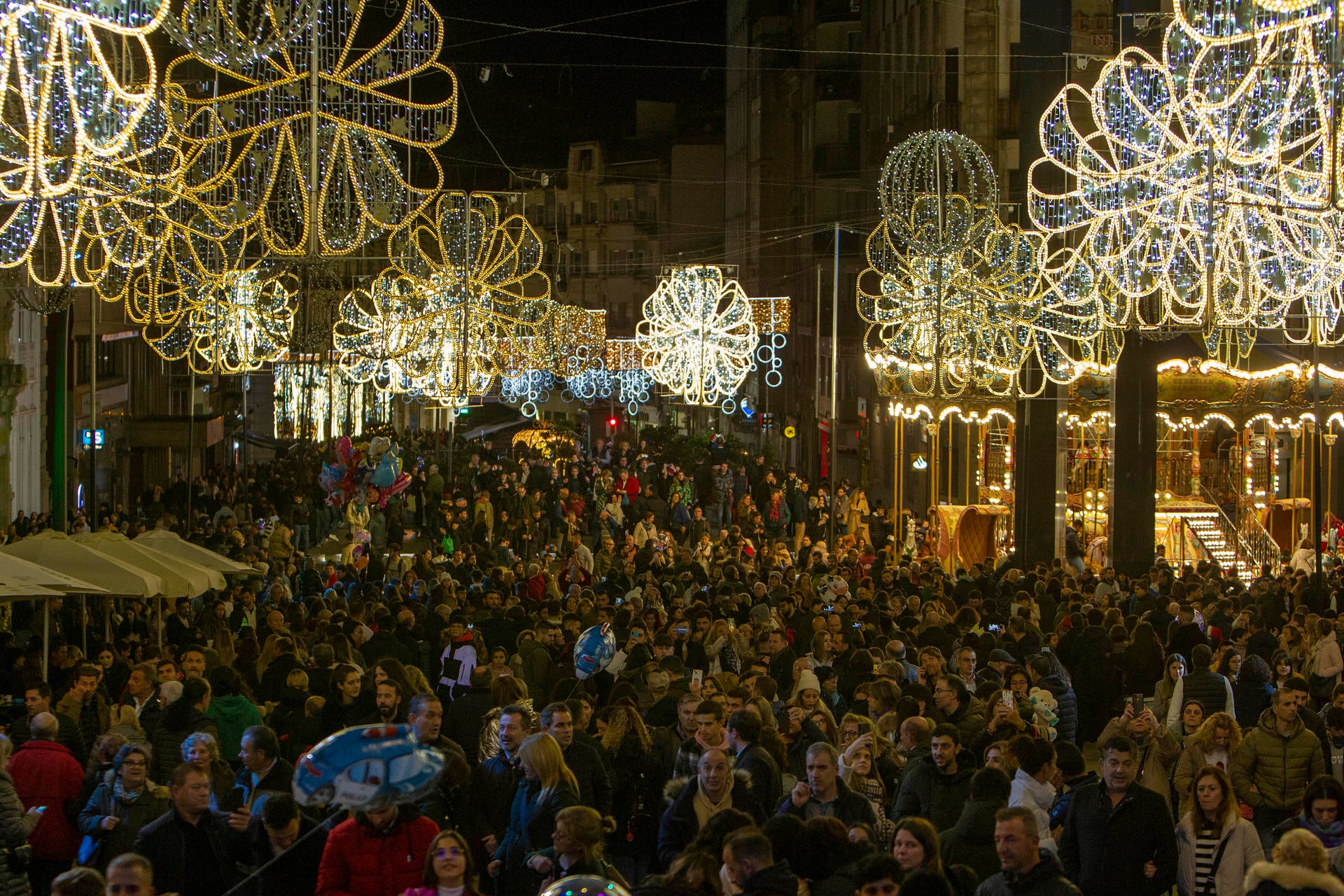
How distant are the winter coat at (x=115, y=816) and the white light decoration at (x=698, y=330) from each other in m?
19.9

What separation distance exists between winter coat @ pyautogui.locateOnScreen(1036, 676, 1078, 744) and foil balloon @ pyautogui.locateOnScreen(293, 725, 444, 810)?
6.04m

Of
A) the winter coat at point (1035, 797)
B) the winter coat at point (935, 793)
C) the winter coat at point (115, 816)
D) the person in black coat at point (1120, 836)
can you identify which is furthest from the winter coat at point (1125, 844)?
the winter coat at point (115, 816)

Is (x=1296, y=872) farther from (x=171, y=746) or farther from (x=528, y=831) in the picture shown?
(x=171, y=746)

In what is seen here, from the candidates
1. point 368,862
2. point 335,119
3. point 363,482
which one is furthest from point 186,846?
point 363,482

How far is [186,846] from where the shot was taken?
21.7ft

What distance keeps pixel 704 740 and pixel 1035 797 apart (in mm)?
1511

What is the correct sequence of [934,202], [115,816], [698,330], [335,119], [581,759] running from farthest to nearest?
[698,330] → [934,202] → [335,119] → [581,759] → [115,816]

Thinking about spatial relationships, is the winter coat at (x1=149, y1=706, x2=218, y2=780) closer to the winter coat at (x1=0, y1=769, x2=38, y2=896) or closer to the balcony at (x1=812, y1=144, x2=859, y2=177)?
the winter coat at (x1=0, y1=769, x2=38, y2=896)

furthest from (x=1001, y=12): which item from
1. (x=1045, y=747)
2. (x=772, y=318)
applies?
(x=1045, y=747)

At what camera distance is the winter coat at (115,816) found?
7.13 m

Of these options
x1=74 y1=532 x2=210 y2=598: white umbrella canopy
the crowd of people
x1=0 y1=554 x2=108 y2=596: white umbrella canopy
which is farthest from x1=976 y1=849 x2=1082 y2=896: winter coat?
x1=74 y1=532 x2=210 y2=598: white umbrella canopy

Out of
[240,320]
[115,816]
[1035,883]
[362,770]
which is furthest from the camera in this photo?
[240,320]

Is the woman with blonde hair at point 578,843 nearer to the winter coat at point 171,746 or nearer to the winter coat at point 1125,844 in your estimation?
the winter coat at point 1125,844

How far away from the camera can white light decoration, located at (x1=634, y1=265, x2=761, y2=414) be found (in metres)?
27.7
